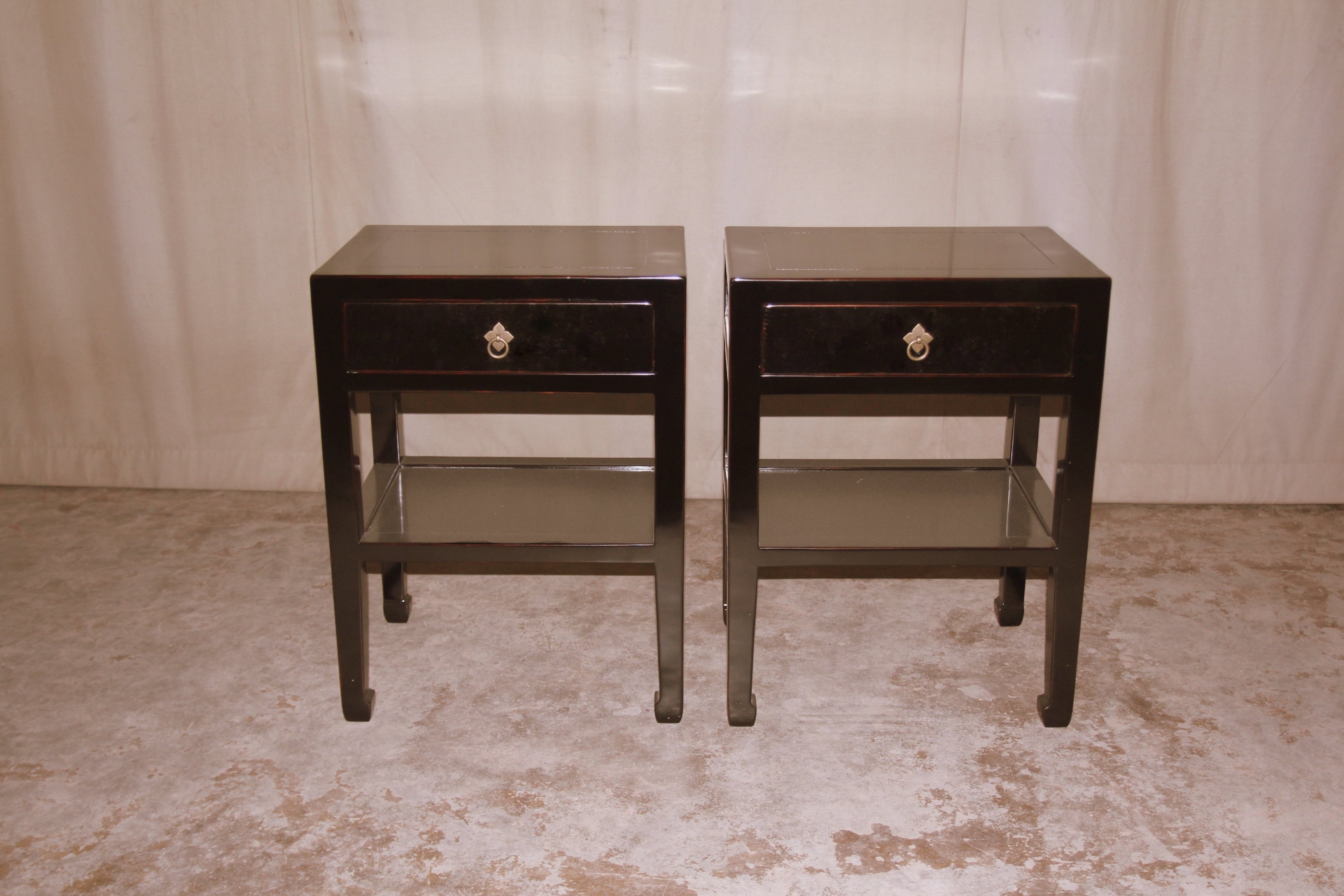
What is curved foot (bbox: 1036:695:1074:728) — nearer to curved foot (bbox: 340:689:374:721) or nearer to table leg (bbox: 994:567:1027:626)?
table leg (bbox: 994:567:1027:626)

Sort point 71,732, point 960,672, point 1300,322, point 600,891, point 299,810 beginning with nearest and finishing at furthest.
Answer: point 600,891
point 299,810
point 71,732
point 960,672
point 1300,322

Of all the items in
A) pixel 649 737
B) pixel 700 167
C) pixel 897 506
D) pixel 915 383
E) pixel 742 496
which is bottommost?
pixel 649 737

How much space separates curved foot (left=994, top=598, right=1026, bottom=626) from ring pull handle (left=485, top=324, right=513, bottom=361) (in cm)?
113

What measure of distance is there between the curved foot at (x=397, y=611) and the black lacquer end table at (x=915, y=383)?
0.64 metres

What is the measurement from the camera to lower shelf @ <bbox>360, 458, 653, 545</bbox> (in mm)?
1975

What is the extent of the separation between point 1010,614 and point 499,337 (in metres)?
1.16

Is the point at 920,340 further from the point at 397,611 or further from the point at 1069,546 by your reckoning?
the point at 397,611

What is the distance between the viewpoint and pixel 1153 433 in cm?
285

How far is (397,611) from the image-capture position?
2324mm

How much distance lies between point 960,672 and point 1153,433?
3.41 feet

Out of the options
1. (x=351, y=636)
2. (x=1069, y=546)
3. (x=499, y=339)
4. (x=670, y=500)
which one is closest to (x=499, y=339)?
(x=499, y=339)

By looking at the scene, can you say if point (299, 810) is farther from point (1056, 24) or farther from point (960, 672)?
point (1056, 24)

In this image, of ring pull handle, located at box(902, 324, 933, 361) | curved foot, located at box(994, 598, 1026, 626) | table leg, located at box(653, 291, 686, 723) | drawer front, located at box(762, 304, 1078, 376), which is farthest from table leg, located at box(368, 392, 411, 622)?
curved foot, located at box(994, 598, 1026, 626)

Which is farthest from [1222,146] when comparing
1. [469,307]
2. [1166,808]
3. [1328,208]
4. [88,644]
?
[88,644]
